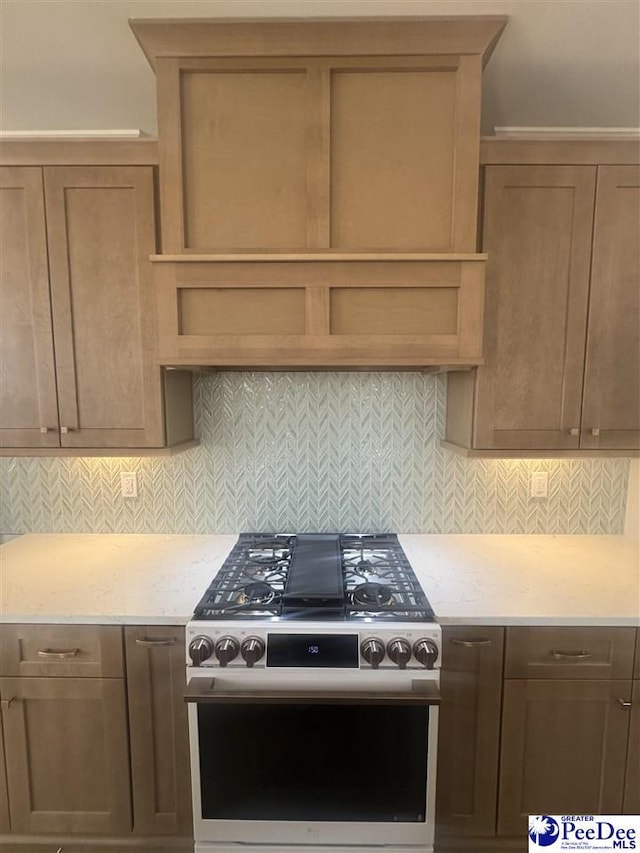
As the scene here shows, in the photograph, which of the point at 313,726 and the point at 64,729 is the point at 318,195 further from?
the point at 64,729

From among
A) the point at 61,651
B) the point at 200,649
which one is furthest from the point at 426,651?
the point at 61,651

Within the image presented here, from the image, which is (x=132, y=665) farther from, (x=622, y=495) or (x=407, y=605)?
(x=622, y=495)

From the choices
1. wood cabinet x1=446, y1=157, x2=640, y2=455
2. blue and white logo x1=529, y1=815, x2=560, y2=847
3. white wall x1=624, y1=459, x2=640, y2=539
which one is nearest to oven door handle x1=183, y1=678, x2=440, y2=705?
blue and white logo x1=529, y1=815, x2=560, y2=847

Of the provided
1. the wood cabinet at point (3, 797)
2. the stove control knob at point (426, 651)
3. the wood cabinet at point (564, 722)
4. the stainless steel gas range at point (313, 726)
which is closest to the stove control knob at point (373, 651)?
the stainless steel gas range at point (313, 726)

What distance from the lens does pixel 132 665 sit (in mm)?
1474

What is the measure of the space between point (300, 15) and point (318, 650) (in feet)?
6.30

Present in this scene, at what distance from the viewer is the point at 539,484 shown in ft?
6.79

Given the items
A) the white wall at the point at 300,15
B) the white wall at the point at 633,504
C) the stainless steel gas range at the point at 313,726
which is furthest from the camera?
the white wall at the point at 633,504

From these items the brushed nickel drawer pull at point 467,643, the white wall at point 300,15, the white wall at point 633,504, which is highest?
the white wall at point 300,15

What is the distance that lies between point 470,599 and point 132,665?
1.13 meters

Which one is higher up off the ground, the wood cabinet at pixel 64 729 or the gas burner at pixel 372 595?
the gas burner at pixel 372 595

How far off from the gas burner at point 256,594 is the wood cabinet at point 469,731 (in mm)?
588

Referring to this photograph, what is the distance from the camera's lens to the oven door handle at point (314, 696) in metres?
1.37

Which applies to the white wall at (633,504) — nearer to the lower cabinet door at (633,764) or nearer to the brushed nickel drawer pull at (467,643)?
the lower cabinet door at (633,764)
